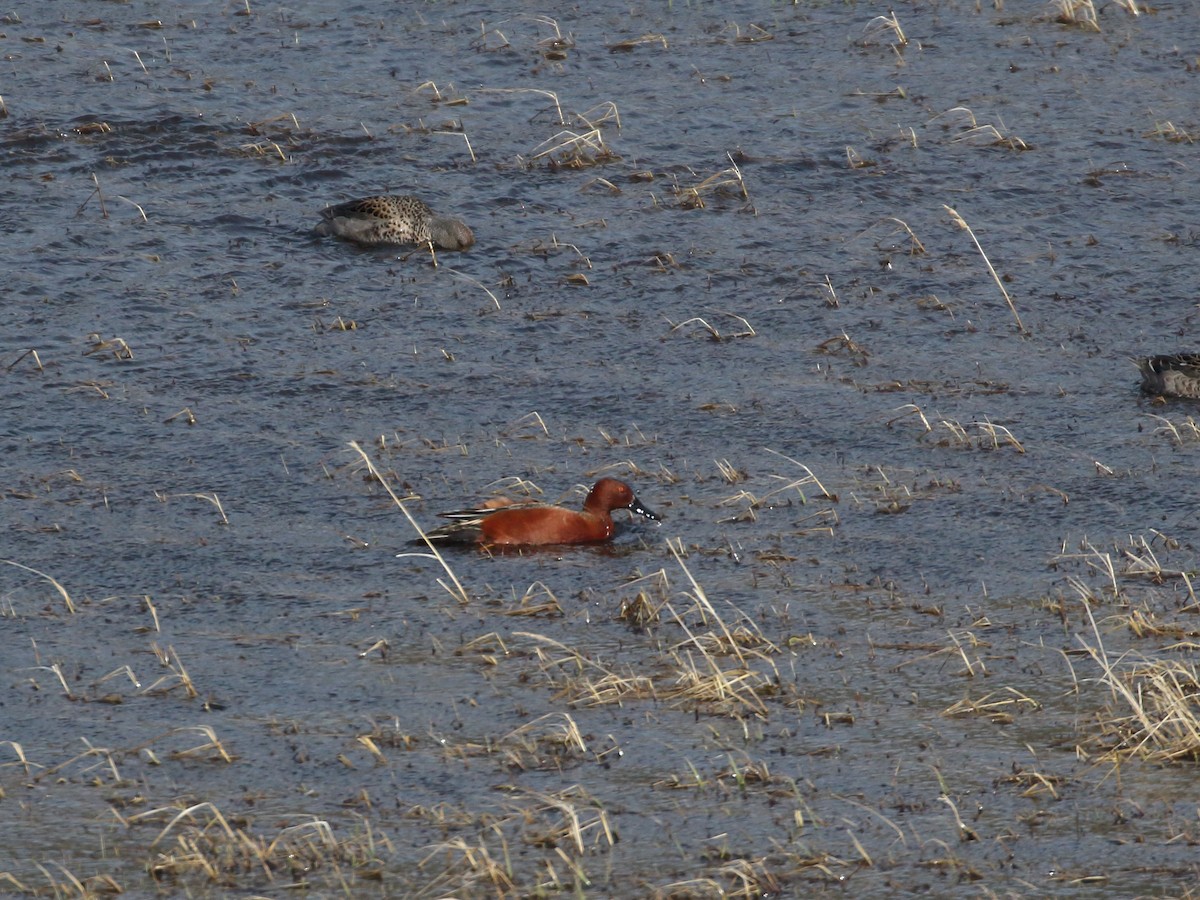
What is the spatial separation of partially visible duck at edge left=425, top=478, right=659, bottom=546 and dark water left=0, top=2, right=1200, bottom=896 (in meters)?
0.14

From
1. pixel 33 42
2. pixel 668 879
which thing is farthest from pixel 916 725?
pixel 33 42

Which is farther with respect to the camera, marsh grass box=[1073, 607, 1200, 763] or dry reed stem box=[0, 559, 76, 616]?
dry reed stem box=[0, 559, 76, 616]

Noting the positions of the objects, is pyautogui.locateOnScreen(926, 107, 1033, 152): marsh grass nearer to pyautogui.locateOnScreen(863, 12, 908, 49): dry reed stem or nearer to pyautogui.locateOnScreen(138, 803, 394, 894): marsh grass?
pyautogui.locateOnScreen(863, 12, 908, 49): dry reed stem

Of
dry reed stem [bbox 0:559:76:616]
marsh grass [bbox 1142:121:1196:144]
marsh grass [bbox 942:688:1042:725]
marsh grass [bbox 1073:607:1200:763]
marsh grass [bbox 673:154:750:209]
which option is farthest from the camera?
marsh grass [bbox 1142:121:1196:144]

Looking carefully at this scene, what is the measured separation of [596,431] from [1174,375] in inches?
138

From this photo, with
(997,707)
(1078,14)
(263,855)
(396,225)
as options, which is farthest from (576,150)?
(263,855)

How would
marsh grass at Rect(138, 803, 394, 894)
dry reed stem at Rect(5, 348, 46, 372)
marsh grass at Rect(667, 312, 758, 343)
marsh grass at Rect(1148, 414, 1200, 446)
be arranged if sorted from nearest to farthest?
marsh grass at Rect(138, 803, 394, 894) → marsh grass at Rect(1148, 414, 1200, 446) → dry reed stem at Rect(5, 348, 46, 372) → marsh grass at Rect(667, 312, 758, 343)

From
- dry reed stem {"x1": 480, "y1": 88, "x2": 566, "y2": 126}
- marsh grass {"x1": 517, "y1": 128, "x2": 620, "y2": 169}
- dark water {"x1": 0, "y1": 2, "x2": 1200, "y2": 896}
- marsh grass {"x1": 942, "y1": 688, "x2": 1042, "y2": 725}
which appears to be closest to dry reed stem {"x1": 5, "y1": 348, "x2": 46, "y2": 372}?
dark water {"x1": 0, "y1": 2, "x2": 1200, "y2": 896}

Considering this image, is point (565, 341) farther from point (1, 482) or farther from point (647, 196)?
point (1, 482)

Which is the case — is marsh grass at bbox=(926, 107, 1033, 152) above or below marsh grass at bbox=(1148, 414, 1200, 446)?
above

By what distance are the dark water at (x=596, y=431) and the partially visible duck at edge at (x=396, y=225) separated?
172 millimetres

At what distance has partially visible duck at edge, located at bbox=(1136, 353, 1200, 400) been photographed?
10984 millimetres

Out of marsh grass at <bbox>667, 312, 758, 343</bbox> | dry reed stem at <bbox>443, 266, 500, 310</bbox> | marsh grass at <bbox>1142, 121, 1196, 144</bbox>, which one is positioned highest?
marsh grass at <bbox>1142, 121, 1196, 144</bbox>

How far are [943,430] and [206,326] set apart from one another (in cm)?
498
